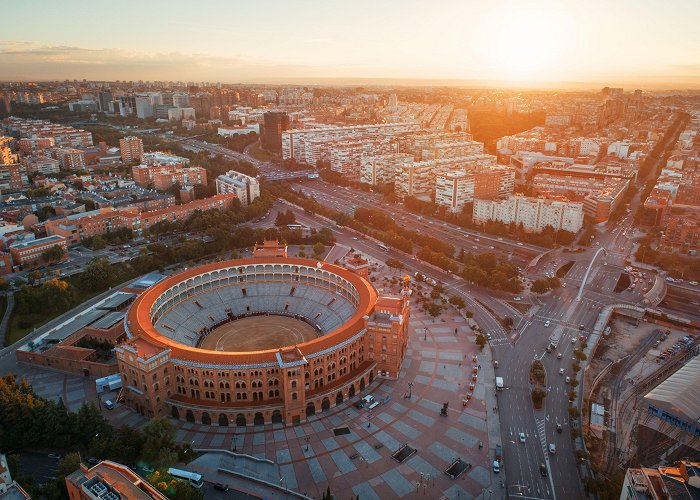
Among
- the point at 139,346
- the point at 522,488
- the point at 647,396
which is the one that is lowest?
the point at 522,488

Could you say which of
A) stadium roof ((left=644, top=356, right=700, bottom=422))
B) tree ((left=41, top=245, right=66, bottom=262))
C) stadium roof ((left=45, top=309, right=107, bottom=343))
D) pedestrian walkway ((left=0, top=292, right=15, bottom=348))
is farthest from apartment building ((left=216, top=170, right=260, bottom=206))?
stadium roof ((left=644, top=356, right=700, bottom=422))

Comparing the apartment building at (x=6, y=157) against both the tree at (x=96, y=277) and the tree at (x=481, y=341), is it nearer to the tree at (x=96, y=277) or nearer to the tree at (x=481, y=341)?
the tree at (x=96, y=277)

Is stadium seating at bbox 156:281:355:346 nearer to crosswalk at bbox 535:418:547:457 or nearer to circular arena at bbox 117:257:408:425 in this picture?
circular arena at bbox 117:257:408:425

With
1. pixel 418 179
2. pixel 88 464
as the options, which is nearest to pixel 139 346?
pixel 88 464

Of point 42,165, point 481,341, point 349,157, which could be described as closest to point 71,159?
point 42,165

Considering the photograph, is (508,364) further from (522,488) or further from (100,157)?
(100,157)

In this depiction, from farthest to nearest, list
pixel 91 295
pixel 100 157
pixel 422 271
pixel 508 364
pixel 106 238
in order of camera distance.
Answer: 1. pixel 100 157
2. pixel 106 238
3. pixel 422 271
4. pixel 91 295
5. pixel 508 364

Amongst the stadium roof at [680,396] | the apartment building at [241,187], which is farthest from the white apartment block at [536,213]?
the stadium roof at [680,396]
